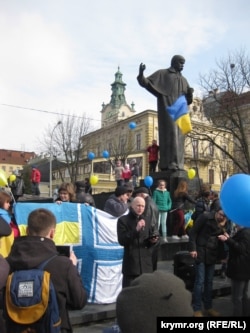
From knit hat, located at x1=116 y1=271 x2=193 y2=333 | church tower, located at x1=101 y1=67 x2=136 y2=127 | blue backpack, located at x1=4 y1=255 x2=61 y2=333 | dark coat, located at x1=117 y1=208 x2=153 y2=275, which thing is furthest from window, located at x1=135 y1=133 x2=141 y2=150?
knit hat, located at x1=116 y1=271 x2=193 y2=333

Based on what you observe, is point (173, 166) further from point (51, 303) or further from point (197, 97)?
point (197, 97)

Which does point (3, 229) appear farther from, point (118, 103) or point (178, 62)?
point (118, 103)

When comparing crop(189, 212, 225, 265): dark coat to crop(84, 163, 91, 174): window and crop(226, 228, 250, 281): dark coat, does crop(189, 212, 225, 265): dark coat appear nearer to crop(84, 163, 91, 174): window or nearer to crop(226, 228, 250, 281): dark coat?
crop(226, 228, 250, 281): dark coat

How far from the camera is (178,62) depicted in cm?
1143

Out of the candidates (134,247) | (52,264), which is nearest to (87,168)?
(134,247)

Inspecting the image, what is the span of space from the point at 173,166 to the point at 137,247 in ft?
20.8

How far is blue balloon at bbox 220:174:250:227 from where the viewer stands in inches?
161

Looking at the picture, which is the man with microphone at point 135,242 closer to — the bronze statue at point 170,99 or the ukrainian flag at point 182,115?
the ukrainian flag at point 182,115

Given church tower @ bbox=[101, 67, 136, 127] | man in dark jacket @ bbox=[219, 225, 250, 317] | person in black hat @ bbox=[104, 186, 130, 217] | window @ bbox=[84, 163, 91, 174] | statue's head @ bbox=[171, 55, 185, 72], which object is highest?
church tower @ bbox=[101, 67, 136, 127]

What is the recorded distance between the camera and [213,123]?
1209 inches

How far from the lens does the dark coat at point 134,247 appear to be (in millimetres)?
5102

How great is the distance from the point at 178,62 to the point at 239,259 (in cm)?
718

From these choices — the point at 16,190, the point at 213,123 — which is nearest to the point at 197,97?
the point at 213,123

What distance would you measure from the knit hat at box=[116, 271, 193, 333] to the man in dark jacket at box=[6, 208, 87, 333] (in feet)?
4.33
